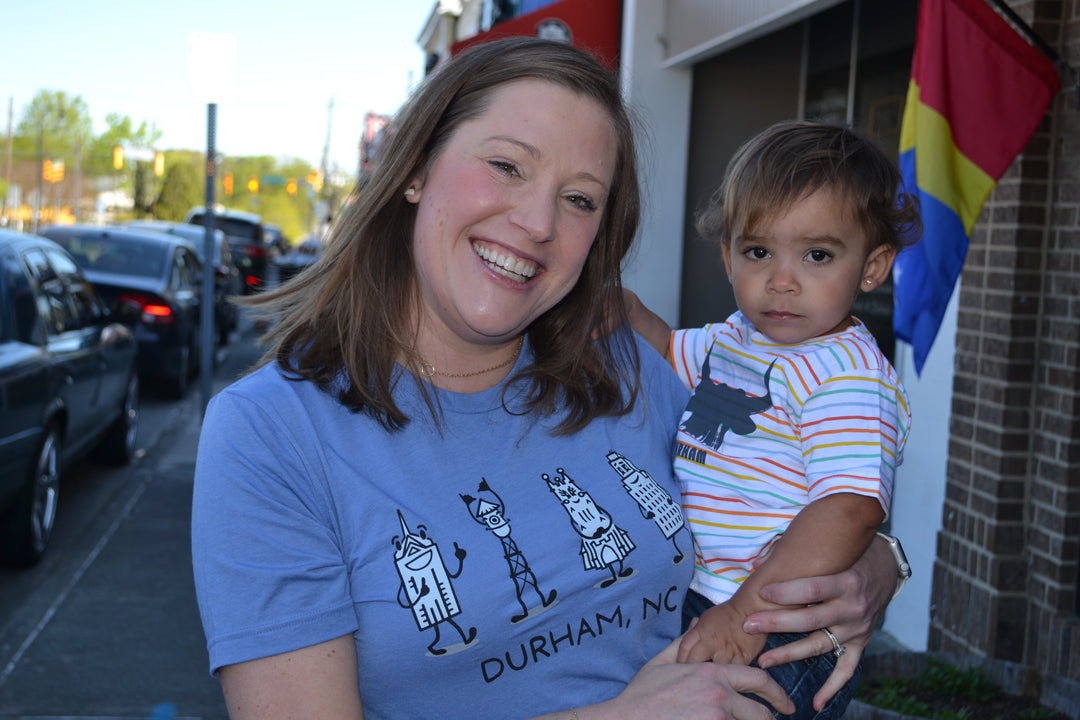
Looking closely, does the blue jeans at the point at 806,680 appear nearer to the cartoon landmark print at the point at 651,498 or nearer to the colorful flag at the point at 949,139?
the cartoon landmark print at the point at 651,498

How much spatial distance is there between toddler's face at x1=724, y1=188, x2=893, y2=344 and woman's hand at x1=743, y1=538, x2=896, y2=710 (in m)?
0.50

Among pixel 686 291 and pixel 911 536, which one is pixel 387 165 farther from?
pixel 686 291

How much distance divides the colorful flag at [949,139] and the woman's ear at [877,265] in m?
1.28

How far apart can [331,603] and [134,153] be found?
114ft

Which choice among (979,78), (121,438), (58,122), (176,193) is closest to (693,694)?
(979,78)

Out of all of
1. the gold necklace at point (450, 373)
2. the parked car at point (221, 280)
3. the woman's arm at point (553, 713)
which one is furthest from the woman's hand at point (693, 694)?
the parked car at point (221, 280)

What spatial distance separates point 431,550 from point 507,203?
24.7 inches

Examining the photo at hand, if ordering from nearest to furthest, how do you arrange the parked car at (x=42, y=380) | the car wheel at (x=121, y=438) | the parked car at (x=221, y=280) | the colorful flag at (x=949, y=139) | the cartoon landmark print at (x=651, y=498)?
the cartoon landmark print at (x=651, y=498), the colorful flag at (x=949, y=139), the parked car at (x=42, y=380), the car wheel at (x=121, y=438), the parked car at (x=221, y=280)

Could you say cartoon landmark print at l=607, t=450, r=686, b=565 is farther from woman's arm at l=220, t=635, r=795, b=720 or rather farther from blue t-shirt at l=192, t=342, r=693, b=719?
woman's arm at l=220, t=635, r=795, b=720

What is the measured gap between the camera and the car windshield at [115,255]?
37.4ft

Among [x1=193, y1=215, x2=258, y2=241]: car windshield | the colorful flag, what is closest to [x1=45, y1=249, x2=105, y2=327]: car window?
the colorful flag

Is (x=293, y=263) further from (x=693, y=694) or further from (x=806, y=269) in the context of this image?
(x=693, y=694)

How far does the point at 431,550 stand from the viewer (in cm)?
176

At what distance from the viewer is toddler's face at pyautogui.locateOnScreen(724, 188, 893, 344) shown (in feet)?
7.45
